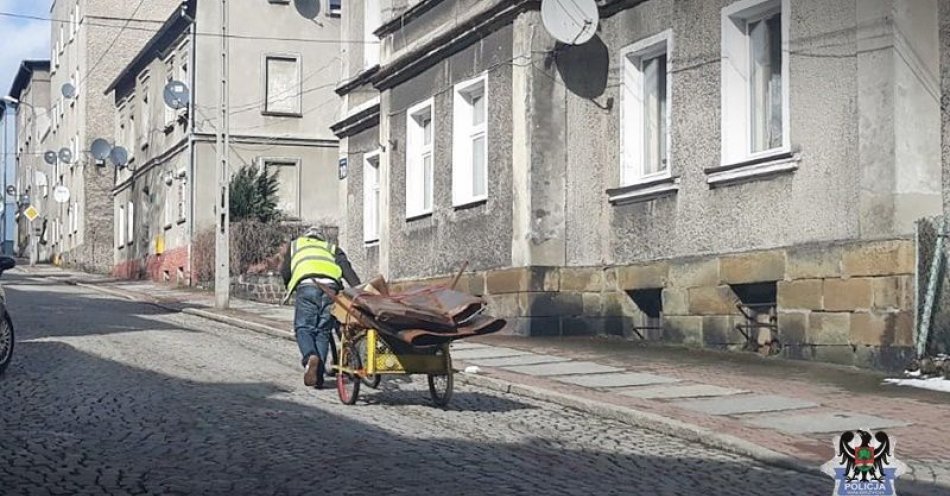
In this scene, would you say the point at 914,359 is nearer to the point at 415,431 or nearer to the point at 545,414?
the point at 545,414

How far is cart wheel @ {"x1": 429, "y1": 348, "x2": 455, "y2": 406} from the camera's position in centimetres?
1097

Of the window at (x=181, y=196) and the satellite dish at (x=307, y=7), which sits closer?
the satellite dish at (x=307, y=7)

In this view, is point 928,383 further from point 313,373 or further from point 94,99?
point 94,99

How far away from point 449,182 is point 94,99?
37.9m

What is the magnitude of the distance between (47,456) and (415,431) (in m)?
2.69

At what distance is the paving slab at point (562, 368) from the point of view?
13531mm

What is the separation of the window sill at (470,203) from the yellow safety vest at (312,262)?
22.3ft

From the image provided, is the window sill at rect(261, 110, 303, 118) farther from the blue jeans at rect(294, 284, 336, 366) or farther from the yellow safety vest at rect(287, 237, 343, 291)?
the blue jeans at rect(294, 284, 336, 366)

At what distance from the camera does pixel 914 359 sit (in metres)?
12.2

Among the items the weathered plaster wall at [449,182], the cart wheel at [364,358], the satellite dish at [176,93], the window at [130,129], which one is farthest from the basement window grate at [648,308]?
the window at [130,129]

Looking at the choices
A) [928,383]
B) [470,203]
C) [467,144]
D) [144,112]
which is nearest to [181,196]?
[144,112]

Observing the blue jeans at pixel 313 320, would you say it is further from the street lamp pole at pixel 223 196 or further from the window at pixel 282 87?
the window at pixel 282 87

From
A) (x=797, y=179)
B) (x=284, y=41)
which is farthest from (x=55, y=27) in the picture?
(x=797, y=179)

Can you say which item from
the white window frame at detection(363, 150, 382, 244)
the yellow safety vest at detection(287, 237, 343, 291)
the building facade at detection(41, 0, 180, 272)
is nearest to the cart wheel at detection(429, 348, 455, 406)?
the yellow safety vest at detection(287, 237, 343, 291)
